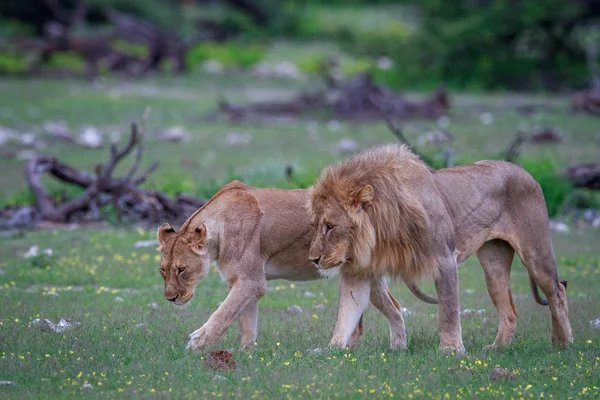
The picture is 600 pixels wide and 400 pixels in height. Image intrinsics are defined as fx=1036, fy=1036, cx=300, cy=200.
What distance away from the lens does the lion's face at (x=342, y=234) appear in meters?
7.67

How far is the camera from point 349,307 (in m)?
8.02

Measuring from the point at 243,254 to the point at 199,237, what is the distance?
1.36 feet

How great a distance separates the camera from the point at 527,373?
7262 millimetres

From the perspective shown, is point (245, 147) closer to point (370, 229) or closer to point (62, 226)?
point (62, 226)

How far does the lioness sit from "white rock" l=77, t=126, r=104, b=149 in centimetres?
1317

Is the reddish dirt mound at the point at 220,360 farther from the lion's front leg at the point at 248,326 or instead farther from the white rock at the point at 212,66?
the white rock at the point at 212,66

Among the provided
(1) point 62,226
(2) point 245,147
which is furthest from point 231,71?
(1) point 62,226

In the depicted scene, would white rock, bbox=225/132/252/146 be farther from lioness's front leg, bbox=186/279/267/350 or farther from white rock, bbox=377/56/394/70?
lioness's front leg, bbox=186/279/267/350

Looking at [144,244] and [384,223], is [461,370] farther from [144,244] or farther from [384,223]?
[144,244]

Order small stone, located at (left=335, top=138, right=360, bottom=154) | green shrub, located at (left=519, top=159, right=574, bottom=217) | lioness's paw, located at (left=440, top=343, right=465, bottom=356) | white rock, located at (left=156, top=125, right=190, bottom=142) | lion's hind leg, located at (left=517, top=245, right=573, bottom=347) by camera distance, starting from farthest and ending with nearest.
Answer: white rock, located at (left=156, top=125, right=190, bottom=142) → small stone, located at (left=335, top=138, right=360, bottom=154) → green shrub, located at (left=519, top=159, right=574, bottom=217) → lion's hind leg, located at (left=517, top=245, right=573, bottom=347) → lioness's paw, located at (left=440, top=343, right=465, bottom=356)

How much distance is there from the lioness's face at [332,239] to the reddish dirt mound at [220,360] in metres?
0.96

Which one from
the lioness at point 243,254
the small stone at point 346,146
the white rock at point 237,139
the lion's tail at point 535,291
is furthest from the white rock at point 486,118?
the lioness at point 243,254

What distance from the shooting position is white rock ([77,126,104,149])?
21.4 metres

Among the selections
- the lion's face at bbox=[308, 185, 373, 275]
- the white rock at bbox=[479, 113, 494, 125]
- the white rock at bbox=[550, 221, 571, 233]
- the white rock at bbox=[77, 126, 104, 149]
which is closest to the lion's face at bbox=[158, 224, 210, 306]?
the lion's face at bbox=[308, 185, 373, 275]
